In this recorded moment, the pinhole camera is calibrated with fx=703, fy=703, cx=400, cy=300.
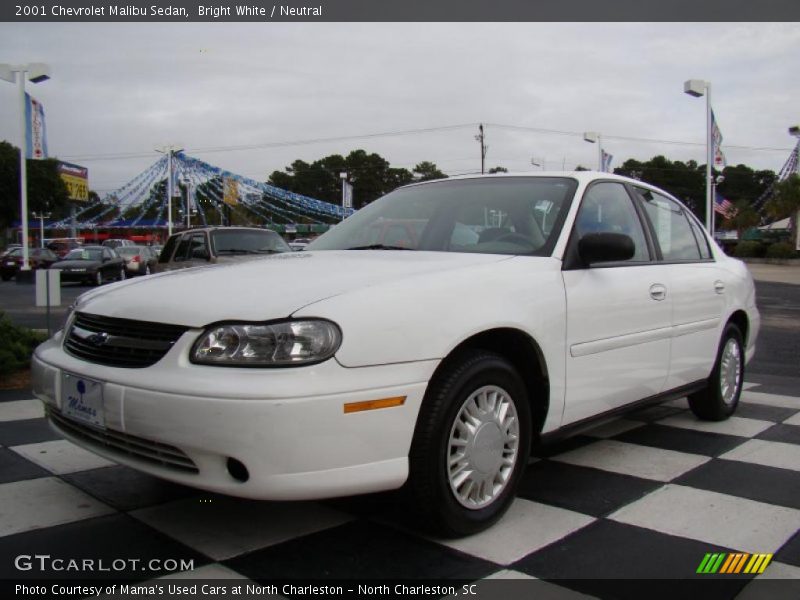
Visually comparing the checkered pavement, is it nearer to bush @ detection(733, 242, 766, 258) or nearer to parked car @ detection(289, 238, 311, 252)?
parked car @ detection(289, 238, 311, 252)

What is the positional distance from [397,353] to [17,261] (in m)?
29.8

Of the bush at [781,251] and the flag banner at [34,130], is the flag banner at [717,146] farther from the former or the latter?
the flag banner at [34,130]

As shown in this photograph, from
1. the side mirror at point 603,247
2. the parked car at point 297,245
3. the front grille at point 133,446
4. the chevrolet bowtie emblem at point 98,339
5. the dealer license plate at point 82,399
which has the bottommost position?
the front grille at point 133,446

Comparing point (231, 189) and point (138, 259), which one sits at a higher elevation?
point (231, 189)

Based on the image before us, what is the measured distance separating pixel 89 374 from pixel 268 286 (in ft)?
2.47

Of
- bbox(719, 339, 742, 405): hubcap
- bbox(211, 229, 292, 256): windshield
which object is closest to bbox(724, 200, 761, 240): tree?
bbox(211, 229, 292, 256): windshield

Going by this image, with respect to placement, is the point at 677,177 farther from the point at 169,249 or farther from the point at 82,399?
the point at 82,399

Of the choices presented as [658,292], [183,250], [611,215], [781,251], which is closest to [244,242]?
[183,250]

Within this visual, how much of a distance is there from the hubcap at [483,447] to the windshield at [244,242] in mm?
8458

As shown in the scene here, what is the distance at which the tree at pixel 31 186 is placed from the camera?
47594 millimetres

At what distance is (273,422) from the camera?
226cm

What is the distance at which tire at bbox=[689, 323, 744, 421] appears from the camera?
470 centimetres

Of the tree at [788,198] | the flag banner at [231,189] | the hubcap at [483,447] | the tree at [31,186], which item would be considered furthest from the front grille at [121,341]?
the tree at [31,186]

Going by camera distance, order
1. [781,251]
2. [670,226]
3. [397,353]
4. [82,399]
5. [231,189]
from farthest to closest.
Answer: [231,189] → [781,251] → [670,226] → [82,399] → [397,353]
